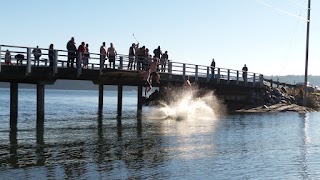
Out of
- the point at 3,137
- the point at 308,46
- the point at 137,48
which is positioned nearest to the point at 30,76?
the point at 3,137

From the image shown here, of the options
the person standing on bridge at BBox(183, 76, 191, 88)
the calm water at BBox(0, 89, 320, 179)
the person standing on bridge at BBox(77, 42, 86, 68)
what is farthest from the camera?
the person standing on bridge at BBox(183, 76, 191, 88)

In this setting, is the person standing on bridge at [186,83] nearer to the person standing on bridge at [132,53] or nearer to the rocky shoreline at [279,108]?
the person standing on bridge at [132,53]

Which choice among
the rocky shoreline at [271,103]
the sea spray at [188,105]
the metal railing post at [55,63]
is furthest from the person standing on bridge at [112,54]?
the rocky shoreline at [271,103]

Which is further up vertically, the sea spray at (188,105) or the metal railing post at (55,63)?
the metal railing post at (55,63)

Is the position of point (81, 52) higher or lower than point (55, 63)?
higher

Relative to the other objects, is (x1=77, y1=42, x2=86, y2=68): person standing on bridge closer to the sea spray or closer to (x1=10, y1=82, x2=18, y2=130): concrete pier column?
(x1=10, y1=82, x2=18, y2=130): concrete pier column

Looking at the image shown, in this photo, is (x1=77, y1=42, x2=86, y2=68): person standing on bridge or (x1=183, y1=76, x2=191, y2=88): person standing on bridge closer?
(x1=77, y1=42, x2=86, y2=68): person standing on bridge

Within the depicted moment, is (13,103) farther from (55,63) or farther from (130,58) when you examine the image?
(130,58)

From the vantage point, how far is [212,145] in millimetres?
19250

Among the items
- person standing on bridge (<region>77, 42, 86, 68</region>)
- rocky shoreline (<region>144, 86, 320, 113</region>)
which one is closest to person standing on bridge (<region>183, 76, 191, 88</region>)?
rocky shoreline (<region>144, 86, 320, 113</region>)

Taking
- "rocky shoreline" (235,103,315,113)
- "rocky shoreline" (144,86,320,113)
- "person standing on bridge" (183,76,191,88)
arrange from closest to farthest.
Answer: "person standing on bridge" (183,76,191,88) → "rocky shoreline" (235,103,315,113) → "rocky shoreline" (144,86,320,113)

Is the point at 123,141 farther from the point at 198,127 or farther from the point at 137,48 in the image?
the point at 137,48

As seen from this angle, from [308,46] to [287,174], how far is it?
37576mm

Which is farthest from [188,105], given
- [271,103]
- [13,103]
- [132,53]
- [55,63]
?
[55,63]
